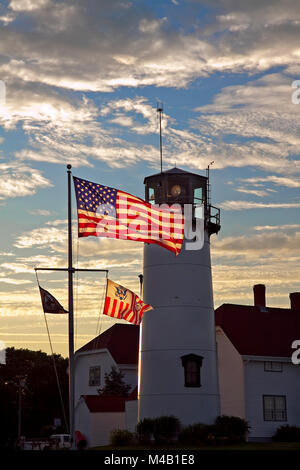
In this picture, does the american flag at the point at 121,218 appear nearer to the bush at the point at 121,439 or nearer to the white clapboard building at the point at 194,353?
the white clapboard building at the point at 194,353

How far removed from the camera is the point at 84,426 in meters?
45.5

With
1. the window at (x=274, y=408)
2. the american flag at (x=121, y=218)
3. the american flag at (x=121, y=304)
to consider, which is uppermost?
the american flag at (x=121, y=218)

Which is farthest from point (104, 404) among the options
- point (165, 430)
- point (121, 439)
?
point (165, 430)

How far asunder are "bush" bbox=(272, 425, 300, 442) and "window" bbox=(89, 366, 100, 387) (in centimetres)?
1547

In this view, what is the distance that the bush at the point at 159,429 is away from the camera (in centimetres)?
3947

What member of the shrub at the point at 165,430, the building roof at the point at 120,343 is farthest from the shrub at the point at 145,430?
the building roof at the point at 120,343

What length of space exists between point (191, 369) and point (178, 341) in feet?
5.28

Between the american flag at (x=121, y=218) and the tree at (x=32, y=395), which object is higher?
the american flag at (x=121, y=218)

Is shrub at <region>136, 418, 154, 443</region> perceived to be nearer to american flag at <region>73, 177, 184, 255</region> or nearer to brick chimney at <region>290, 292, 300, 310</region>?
american flag at <region>73, 177, 184, 255</region>

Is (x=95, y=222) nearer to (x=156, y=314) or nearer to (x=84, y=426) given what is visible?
(x=156, y=314)

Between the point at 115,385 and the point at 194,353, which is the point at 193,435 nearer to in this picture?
the point at 194,353

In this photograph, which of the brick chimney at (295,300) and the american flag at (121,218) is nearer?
the american flag at (121,218)

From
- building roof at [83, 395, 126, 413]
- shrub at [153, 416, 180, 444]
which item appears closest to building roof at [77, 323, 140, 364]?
building roof at [83, 395, 126, 413]

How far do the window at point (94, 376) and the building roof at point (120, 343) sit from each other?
1508 mm
